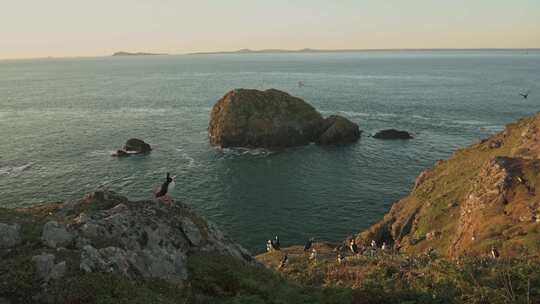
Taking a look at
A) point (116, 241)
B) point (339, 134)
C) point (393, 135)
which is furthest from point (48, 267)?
point (393, 135)

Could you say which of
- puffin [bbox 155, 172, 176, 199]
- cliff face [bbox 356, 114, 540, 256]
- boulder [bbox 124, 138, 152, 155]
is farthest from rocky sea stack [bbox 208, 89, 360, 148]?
puffin [bbox 155, 172, 176, 199]

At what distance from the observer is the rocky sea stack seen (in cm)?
8862

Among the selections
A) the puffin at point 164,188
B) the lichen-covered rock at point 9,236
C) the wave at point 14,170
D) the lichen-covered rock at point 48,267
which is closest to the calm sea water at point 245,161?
the wave at point 14,170

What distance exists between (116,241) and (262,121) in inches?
2979

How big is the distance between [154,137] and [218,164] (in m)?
26.9

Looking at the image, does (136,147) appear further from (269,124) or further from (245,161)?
(269,124)

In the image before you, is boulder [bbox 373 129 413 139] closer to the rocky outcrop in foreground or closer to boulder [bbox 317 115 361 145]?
boulder [bbox 317 115 361 145]

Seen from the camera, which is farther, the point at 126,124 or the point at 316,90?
the point at 316,90

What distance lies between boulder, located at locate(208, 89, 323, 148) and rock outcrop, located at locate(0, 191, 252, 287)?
69.1 m

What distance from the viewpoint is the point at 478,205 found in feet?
111

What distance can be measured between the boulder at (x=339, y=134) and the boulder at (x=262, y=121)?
3.33 m

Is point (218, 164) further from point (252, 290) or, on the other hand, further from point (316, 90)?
point (316, 90)

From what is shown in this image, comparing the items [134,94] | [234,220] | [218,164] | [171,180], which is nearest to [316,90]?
[134,94]

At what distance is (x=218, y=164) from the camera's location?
76938mm
